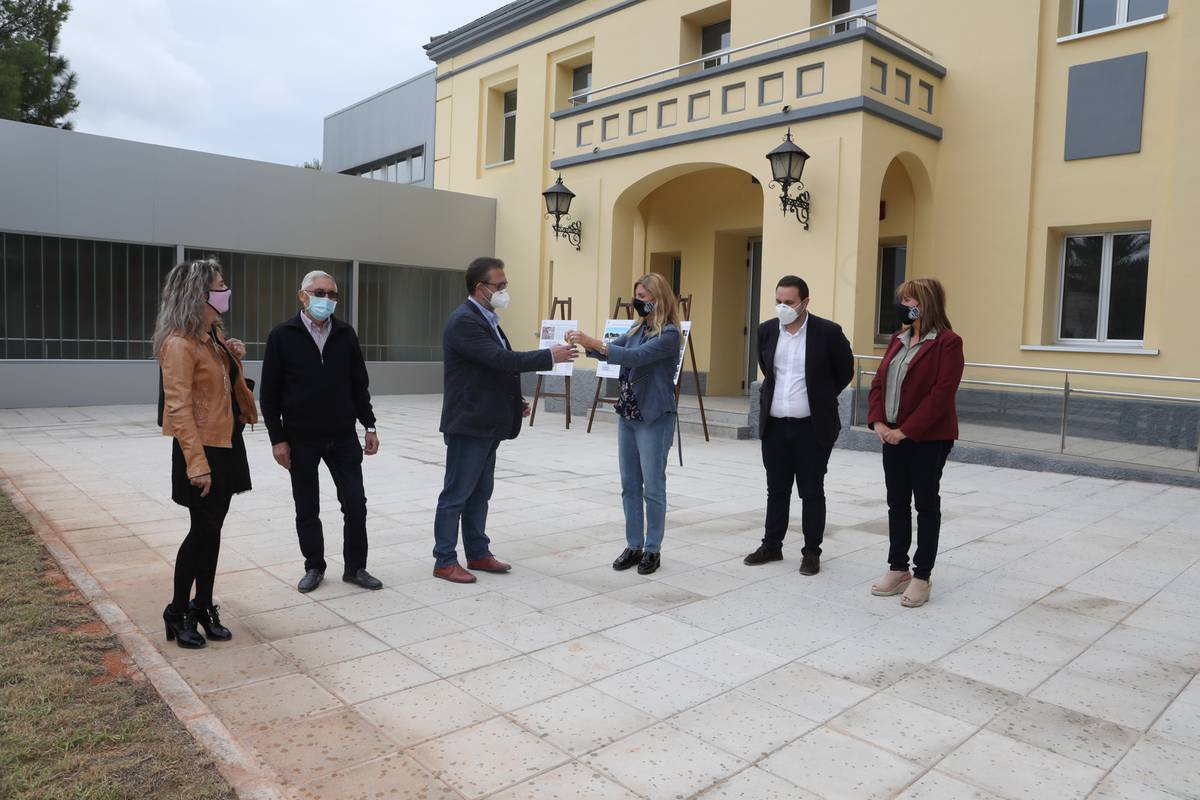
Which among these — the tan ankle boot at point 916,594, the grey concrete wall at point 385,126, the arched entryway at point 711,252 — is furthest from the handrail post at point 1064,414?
the grey concrete wall at point 385,126

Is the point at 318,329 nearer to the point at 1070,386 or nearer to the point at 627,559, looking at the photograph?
the point at 627,559

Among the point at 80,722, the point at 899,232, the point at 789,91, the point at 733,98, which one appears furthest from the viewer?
the point at 899,232

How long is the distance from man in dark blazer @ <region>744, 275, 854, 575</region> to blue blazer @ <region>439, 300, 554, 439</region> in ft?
4.71

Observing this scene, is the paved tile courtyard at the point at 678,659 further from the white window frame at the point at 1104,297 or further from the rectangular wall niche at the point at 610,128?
the rectangular wall niche at the point at 610,128

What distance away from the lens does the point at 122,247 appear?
13953 mm

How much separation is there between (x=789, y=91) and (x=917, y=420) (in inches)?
314

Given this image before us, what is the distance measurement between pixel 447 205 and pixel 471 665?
49.3 ft

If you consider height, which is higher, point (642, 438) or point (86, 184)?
point (86, 184)

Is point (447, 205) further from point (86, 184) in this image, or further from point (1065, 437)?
point (1065, 437)

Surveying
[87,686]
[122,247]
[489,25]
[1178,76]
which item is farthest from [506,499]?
[489,25]

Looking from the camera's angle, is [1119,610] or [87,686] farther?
[1119,610]

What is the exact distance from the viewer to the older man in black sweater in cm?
439

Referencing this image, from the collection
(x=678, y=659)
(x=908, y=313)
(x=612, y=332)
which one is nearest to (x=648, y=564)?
(x=678, y=659)

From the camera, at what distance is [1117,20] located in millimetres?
10148
